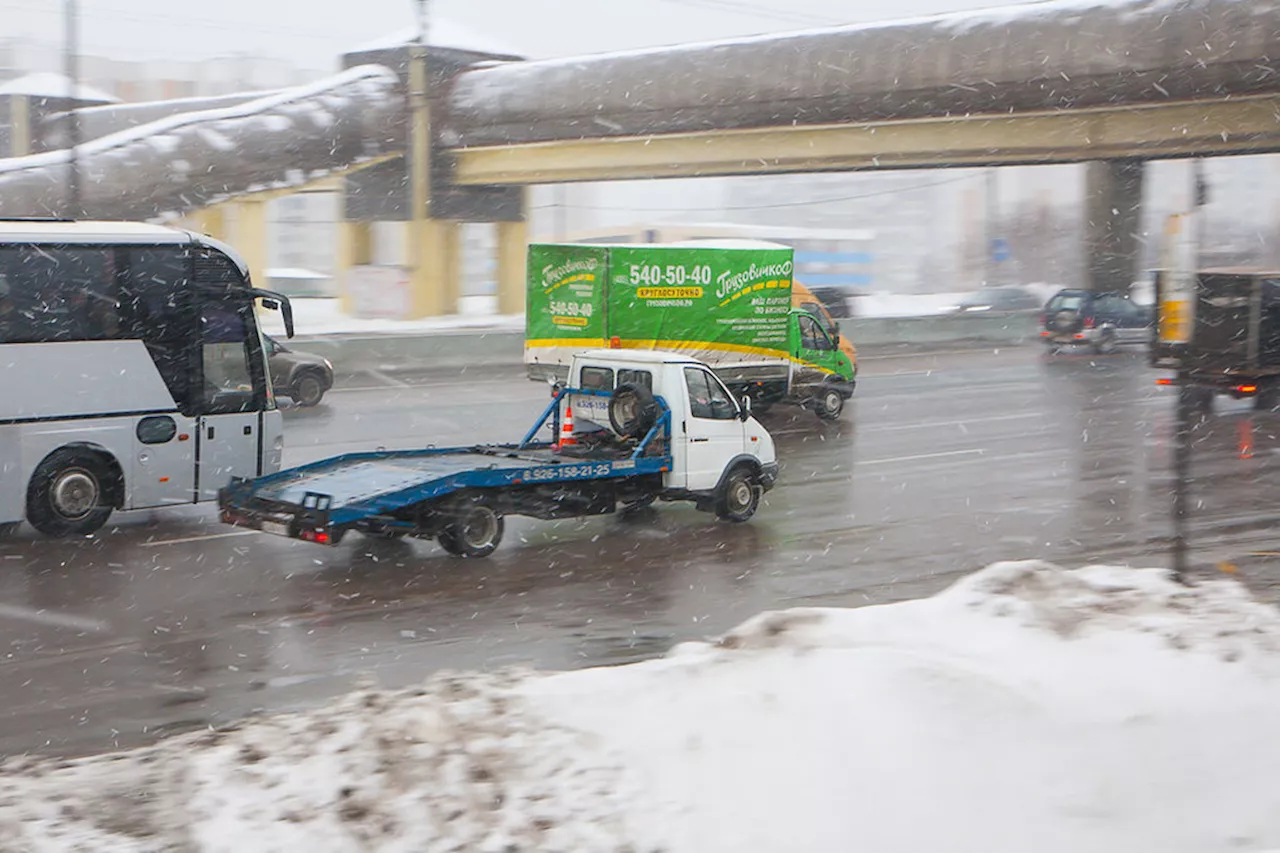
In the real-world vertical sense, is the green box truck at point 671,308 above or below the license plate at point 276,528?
above

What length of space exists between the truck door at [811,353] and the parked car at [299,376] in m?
8.25

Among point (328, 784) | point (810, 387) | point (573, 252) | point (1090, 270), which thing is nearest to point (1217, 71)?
point (810, 387)

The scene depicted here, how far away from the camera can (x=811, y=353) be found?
2470 cm

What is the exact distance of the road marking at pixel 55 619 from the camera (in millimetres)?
10336

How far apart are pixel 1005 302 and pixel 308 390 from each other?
42271 mm

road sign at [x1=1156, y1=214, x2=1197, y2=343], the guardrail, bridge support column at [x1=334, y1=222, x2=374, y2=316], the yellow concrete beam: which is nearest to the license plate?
road sign at [x1=1156, y1=214, x2=1197, y2=343]

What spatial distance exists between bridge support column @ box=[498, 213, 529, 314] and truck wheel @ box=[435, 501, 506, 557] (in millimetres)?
37040

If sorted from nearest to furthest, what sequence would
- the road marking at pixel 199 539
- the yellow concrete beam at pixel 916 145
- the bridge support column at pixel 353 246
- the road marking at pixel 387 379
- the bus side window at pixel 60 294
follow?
the bus side window at pixel 60 294 → the road marking at pixel 199 539 → the road marking at pixel 387 379 → the yellow concrete beam at pixel 916 145 → the bridge support column at pixel 353 246

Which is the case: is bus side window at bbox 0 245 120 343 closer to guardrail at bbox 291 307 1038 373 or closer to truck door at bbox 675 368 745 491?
truck door at bbox 675 368 745 491

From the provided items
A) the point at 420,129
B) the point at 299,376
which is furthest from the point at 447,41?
the point at 299,376

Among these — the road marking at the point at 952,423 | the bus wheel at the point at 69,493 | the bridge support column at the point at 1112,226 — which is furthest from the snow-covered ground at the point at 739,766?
the bridge support column at the point at 1112,226

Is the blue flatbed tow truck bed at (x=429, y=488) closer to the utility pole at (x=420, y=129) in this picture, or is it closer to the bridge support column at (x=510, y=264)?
the utility pole at (x=420, y=129)

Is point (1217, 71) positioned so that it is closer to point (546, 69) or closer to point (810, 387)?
point (810, 387)

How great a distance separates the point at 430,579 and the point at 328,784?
6.02 metres
